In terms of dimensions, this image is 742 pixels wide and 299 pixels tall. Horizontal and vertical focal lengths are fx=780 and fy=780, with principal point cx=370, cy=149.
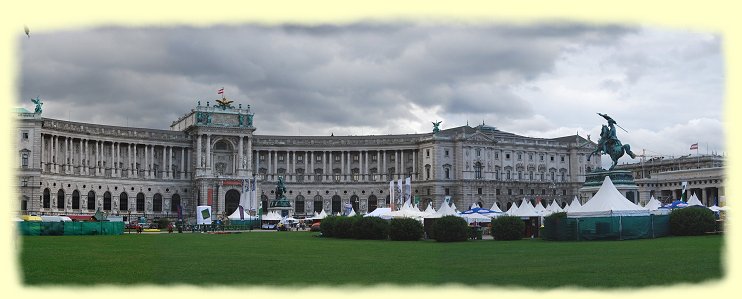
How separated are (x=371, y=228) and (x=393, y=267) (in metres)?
28.7

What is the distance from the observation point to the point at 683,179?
145m

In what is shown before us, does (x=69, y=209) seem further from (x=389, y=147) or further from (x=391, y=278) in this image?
(x=391, y=278)

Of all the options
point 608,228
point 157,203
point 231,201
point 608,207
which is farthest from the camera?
point 231,201

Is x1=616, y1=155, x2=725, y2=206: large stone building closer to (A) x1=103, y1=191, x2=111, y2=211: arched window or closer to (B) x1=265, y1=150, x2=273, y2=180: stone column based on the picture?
(B) x1=265, y1=150, x2=273, y2=180: stone column

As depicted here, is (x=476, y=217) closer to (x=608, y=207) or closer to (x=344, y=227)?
(x=344, y=227)

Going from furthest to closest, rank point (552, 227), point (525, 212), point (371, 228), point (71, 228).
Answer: point (525, 212), point (71, 228), point (371, 228), point (552, 227)

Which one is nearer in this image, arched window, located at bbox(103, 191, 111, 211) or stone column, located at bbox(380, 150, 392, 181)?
arched window, located at bbox(103, 191, 111, 211)

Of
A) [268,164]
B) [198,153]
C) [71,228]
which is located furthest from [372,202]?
[71,228]

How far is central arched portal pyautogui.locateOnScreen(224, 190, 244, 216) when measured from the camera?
4897 inches

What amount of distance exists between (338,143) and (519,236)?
274 ft

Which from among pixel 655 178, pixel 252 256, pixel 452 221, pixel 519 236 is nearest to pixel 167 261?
pixel 252 256

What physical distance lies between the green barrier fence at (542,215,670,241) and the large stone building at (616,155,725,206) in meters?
82.1

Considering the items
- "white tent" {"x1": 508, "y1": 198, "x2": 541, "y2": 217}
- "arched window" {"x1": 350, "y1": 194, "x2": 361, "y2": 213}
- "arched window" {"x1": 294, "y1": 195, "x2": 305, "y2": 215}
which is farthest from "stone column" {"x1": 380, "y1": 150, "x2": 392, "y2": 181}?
"white tent" {"x1": 508, "y1": 198, "x2": 541, "y2": 217}

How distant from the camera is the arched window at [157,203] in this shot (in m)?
123
